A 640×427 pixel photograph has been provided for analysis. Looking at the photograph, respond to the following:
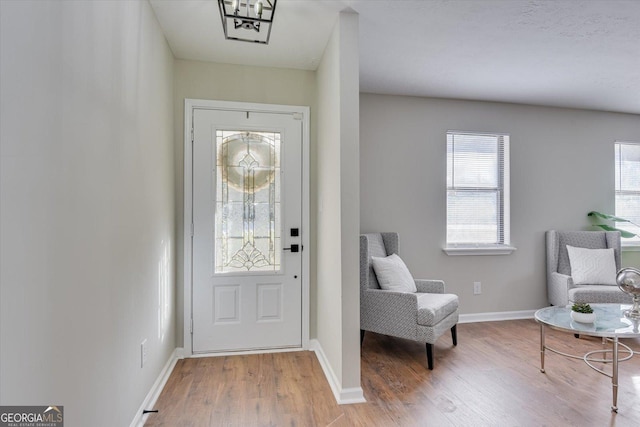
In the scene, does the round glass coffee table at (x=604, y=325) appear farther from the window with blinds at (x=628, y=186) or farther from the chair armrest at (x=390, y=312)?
the window with blinds at (x=628, y=186)

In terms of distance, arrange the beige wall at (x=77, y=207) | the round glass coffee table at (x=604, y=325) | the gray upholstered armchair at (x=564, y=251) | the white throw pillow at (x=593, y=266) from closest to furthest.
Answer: the beige wall at (x=77, y=207) < the round glass coffee table at (x=604, y=325) < the white throw pillow at (x=593, y=266) < the gray upholstered armchair at (x=564, y=251)

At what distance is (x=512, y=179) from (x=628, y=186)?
1.75 metres

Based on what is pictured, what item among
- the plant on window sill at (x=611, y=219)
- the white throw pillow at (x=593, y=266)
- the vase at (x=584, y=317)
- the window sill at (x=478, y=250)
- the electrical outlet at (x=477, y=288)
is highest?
the plant on window sill at (x=611, y=219)

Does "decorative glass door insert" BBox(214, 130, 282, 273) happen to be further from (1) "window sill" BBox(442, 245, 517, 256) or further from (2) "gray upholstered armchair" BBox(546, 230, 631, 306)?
(2) "gray upholstered armchair" BBox(546, 230, 631, 306)

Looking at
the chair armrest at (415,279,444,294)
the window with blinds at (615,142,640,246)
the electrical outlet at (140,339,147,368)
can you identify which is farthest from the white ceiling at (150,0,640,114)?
the electrical outlet at (140,339,147,368)

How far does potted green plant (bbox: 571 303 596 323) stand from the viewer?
2.36m

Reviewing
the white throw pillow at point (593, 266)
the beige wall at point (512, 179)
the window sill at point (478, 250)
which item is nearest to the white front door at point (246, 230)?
the beige wall at point (512, 179)

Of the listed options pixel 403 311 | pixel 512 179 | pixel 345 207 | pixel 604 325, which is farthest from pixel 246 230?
pixel 512 179

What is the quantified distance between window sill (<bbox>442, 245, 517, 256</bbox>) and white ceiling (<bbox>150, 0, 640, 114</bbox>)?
1741 millimetres

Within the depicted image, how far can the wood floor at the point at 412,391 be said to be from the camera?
1.99 metres

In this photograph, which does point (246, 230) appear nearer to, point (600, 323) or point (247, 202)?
point (247, 202)

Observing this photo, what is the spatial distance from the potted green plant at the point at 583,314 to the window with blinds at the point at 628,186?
2682 millimetres

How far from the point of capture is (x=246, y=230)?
9.77ft

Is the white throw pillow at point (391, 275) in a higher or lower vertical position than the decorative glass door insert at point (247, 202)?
lower
